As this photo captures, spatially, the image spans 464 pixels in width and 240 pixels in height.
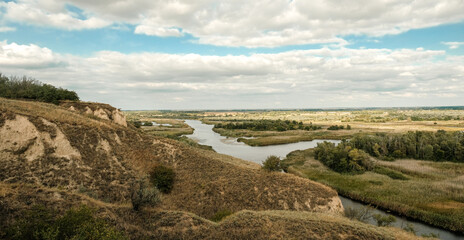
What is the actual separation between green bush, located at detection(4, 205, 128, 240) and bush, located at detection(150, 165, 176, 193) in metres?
17.4

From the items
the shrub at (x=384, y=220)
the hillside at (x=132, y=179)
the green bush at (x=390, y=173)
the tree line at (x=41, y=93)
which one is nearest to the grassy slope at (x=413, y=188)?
the green bush at (x=390, y=173)

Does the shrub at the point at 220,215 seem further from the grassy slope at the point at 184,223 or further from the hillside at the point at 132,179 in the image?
the grassy slope at the point at 184,223

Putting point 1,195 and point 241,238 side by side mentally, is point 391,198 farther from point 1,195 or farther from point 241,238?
point 1,195

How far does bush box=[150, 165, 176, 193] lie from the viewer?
32.0 metres

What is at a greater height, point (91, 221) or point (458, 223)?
point (91, 221)

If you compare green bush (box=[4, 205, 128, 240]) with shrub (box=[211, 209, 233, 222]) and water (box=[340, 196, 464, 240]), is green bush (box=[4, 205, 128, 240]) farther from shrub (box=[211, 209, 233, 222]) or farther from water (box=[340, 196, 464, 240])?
water (box=[340, 196, 464, 240])

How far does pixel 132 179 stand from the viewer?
30906 millimetres

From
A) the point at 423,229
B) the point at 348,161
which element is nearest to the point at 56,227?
the point at 423,229

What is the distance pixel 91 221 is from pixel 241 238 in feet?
33.1

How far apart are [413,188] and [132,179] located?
1823 inches

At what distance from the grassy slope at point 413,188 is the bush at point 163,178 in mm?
30596

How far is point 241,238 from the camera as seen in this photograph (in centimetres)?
1727

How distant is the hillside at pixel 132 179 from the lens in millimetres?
17797

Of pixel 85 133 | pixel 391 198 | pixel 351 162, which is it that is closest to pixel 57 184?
pixel 85 133
